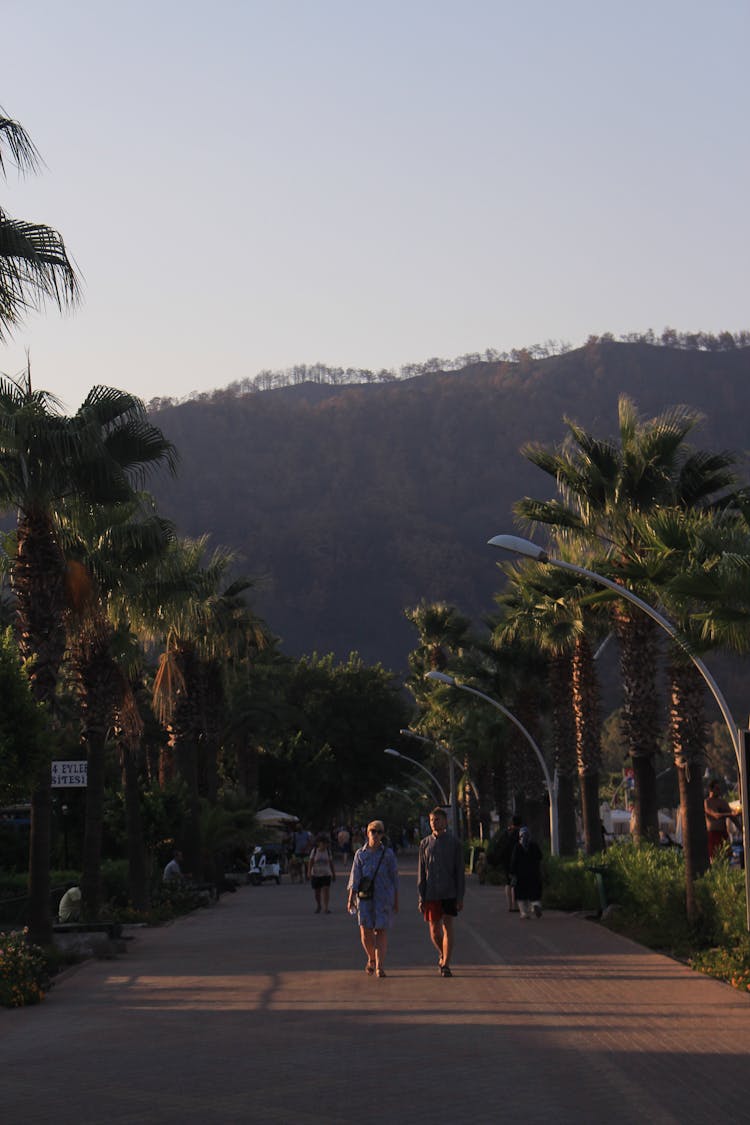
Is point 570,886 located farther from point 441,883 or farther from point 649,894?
point 441,883

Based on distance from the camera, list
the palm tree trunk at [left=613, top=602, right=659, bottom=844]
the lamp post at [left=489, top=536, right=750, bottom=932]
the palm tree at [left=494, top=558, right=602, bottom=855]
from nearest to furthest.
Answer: the lamp post at [left=489, top=536, right=750, bottom=932], the palm tree trunk at [left=613, top=602, right=659, bottom=844], the palm tree at [left=494, top=558, right=602, bottom=855]

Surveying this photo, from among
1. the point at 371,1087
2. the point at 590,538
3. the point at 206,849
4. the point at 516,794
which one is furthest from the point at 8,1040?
the point at 516,794

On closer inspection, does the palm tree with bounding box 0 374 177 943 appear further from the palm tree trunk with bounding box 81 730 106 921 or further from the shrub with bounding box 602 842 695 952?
the shrub with bounding box 602 842 695 952

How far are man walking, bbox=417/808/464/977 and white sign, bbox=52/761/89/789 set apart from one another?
27.4 ft

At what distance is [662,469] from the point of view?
22.2 m

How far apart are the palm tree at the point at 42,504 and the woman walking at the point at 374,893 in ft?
14.6

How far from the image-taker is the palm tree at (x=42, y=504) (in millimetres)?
18609

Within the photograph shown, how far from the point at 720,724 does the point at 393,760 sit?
1761 inches

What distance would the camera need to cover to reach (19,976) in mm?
14469

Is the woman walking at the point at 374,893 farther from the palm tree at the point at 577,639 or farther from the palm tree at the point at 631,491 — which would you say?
the palm tree at the point at 577,639

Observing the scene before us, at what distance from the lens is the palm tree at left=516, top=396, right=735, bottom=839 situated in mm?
22328

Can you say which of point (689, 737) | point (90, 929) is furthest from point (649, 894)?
point (90, 929)

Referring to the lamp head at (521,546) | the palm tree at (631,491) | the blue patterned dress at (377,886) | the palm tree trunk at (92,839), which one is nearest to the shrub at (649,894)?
the palm tree at (631,491)

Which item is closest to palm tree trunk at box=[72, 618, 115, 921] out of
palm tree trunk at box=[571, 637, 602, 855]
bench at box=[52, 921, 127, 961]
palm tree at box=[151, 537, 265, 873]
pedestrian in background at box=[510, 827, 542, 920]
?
bench at box=[52, 921, 127, 961]
